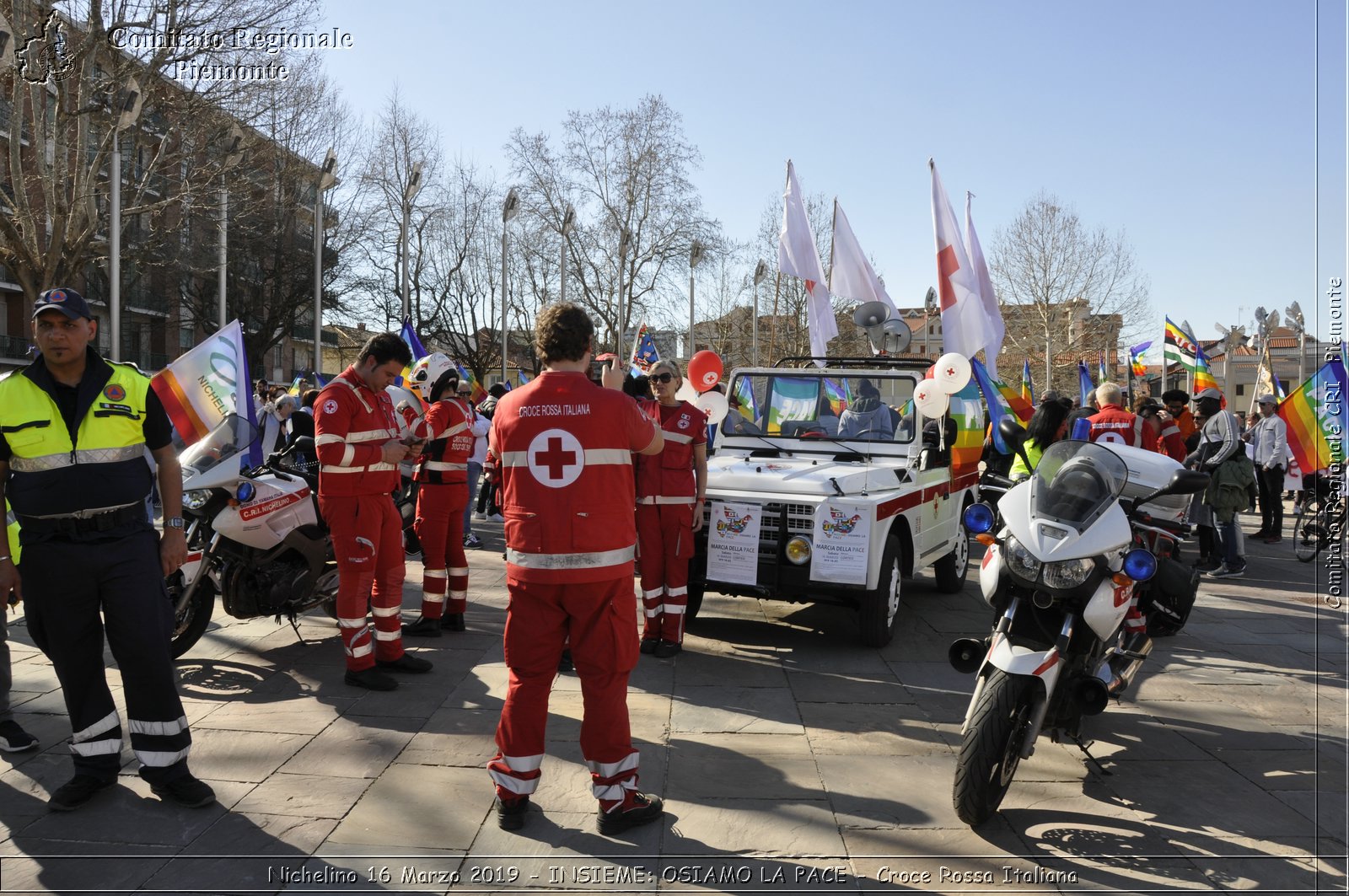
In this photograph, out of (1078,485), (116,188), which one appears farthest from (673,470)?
(116,188)

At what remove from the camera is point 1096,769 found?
4551 millimetres

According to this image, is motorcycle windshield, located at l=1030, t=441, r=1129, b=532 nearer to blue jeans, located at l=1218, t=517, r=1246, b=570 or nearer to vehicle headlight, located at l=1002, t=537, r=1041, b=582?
vehicle headlight, located at l=1002, t=537, r=1041, b=582

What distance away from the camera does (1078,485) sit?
164 inches

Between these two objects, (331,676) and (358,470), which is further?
(331,676)

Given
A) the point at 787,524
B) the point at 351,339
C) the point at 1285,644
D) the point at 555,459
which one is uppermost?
the point at 351,339

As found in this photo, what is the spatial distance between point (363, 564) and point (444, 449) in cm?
122

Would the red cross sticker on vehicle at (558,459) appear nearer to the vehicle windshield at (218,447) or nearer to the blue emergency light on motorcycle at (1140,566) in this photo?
the blue emergency light on motorcycle at (1140,566)

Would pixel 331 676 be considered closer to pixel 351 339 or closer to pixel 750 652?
pixel 750 652

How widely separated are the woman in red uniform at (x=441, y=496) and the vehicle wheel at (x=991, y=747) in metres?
3.71

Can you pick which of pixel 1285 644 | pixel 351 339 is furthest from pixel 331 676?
pixel 351 339

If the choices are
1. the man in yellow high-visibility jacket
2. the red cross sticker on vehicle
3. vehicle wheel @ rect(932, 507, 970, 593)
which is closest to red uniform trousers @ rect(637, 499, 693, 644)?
the red cross sticker on vehicle

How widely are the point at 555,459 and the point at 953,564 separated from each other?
20.1 ft

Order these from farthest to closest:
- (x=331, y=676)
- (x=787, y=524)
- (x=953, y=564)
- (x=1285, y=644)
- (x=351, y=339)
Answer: (x=351, y=339)
(x=953, y=564)
(x=1285, y=644)
(x=787, y=524)
(x=331, y=676)

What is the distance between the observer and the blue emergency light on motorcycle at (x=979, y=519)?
168 inches
